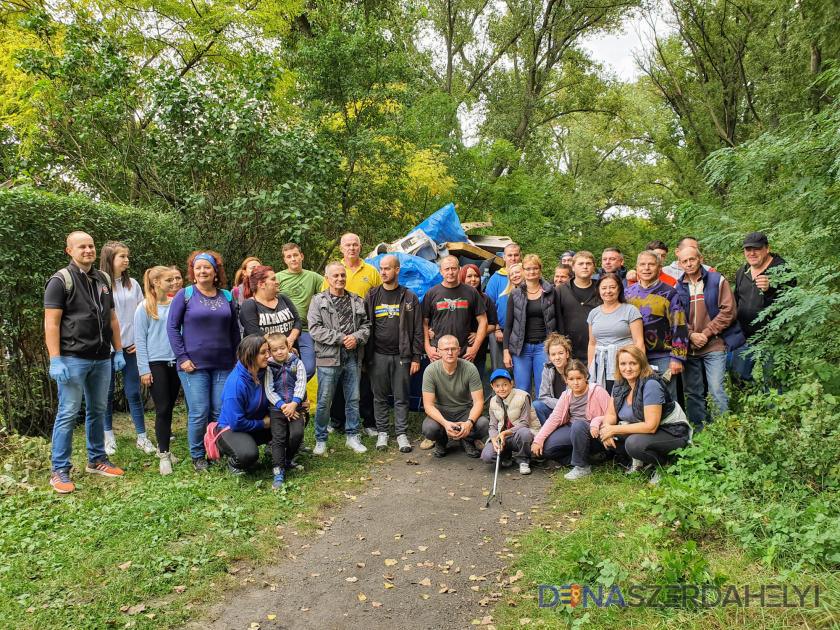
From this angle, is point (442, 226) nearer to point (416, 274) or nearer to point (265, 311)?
point (416, 274)

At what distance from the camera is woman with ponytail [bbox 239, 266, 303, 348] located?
582 cm

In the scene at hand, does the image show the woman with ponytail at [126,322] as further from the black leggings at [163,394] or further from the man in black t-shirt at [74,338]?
the man in black t-shirt at [74,338]

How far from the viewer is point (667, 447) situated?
4875mm

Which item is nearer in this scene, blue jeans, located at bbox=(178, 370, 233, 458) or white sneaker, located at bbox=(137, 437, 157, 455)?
blue jeans, located at bbox=(178, 370, 233, 458)

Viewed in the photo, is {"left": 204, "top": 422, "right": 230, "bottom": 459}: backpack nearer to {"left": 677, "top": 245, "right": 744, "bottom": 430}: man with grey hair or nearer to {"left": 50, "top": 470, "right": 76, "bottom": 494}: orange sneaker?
{"left": 50, "top": 470, "right": 76, "bottom": 494}: orange sneaker

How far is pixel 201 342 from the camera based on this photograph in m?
5.49

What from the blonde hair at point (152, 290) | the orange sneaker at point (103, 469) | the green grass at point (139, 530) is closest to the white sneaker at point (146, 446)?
the green grass at point (139, 530)

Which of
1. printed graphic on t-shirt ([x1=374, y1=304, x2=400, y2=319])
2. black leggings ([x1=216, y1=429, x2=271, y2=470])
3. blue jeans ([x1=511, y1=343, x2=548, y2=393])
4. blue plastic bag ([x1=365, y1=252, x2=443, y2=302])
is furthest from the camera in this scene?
blue plastic bag ([x1=365, y1=252, x2=443, y2=302])

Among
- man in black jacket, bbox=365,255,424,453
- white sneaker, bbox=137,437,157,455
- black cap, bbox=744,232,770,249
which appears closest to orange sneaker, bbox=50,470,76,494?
white sneaker, bbox=137,437,157,455

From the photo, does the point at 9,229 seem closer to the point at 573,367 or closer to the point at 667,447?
the point at 573,367

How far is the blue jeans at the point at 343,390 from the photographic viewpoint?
6.09 metres

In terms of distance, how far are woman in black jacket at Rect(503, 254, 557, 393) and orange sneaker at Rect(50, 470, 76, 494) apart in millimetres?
4342

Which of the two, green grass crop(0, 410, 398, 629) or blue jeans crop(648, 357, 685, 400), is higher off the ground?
blue jeans crop(648, 357, 685, 400)

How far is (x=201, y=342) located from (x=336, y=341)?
1.32 metres
